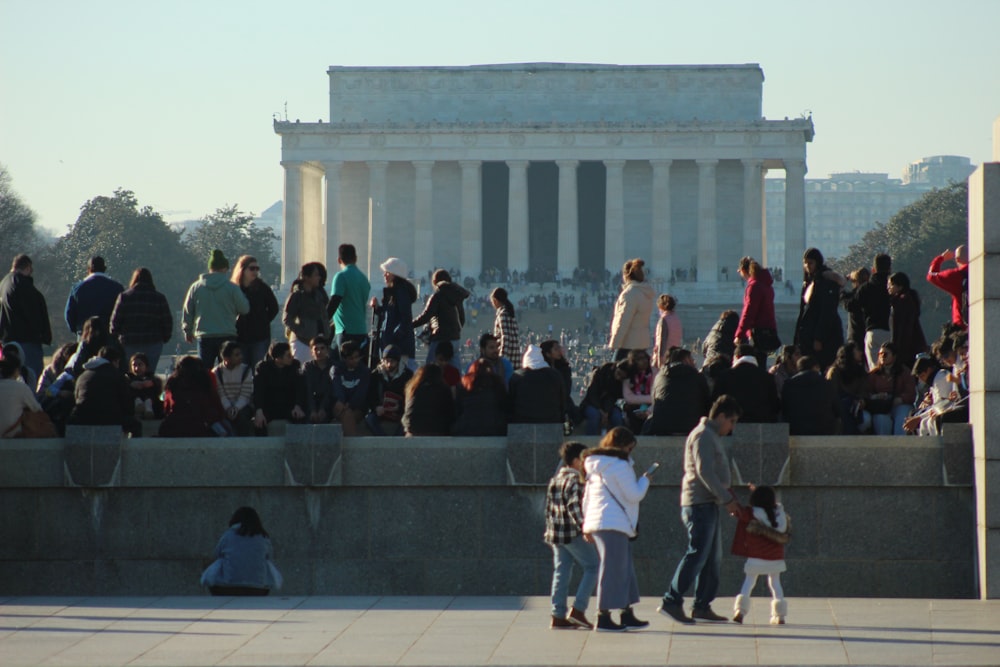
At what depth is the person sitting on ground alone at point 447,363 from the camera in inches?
985

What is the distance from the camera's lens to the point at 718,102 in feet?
342

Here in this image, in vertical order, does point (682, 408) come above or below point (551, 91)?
below

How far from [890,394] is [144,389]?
1023cm

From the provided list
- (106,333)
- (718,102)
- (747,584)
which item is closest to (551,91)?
(718,102)

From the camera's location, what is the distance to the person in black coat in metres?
27.6

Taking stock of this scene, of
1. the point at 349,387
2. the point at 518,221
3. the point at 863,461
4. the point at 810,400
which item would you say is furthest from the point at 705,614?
the point at 518,221

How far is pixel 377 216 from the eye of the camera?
106 meters

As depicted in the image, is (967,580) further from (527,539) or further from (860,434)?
(527,539)

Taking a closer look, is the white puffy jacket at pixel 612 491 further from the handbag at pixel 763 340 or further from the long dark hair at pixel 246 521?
the handbag at pixel 763 340

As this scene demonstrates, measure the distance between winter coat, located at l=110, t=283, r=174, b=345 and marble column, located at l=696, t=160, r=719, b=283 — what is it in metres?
77.0

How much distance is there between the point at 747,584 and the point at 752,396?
446cm

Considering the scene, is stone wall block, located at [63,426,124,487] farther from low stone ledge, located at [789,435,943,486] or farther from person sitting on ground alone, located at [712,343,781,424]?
low stone ledge, located at [789,435,943,486]

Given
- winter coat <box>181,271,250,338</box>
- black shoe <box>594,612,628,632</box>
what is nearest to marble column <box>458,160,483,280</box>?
winter coat <box>181,271,250,338</box>

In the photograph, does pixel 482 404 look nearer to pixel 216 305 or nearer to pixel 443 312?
pixel 443 312
